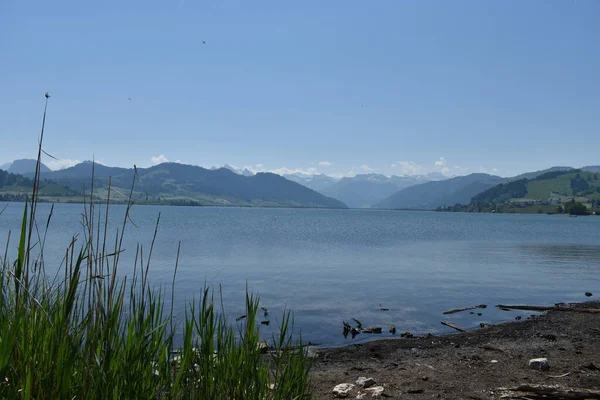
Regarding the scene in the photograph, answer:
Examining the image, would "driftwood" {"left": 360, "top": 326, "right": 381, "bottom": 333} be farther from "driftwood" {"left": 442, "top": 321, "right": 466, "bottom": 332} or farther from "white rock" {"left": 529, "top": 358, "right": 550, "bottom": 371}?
"white rock" {"left": 529, "top": 358, "right": 550, "bottom": 371}

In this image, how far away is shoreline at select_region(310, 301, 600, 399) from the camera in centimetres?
1100

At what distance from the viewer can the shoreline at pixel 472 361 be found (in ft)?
36.1

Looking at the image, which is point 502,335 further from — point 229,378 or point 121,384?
point 121,384

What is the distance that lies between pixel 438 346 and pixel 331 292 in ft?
39.0

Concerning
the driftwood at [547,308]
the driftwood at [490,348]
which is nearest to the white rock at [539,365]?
the driftwood at [490,348]

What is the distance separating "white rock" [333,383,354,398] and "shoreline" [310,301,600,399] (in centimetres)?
11

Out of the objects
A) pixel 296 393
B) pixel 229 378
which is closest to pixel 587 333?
pixel 296 393

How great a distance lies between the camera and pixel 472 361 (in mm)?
13820

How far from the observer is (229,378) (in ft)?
18.5

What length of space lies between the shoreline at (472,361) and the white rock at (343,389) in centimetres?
11

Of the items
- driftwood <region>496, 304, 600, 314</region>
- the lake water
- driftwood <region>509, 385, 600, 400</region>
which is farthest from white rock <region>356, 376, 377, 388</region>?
driftwood <region>496, 304, 600, 314</region>

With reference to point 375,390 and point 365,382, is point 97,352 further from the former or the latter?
point 365,382

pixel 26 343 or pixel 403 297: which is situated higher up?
pixel 26 343

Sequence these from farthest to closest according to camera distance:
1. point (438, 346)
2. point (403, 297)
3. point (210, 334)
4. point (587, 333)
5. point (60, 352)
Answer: point (403, 297), point (587, 333), point (438, 346), point (210, 334), point (60, 352)
